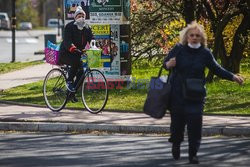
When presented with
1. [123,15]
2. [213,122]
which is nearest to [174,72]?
[213,122]

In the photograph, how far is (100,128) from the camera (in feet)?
35.8

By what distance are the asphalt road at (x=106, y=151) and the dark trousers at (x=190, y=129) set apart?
23 centimetres

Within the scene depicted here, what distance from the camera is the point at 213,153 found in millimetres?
8906

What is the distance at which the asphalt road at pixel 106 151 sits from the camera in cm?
829

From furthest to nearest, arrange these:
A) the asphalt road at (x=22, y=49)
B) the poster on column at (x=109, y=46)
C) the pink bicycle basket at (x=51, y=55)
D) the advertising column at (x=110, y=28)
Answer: the asphalt road at (x=22, y=49) → the poster on column at (x=109, y=46) → the advertising column at (x=110, y=28) → the pink bicycle basket at (x=51, y=55)

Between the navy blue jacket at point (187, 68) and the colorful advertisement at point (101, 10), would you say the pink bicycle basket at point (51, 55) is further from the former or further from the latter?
the navy blue jacket at point (187, 68)

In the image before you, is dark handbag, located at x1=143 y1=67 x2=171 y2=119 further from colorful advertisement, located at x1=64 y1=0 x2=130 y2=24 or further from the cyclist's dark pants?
colorful advertisement, located at x1=64 y1=0 x2=130 y2=24

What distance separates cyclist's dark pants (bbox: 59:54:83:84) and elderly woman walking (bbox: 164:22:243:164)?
4420mm

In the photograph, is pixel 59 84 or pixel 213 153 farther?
pixel 59 84

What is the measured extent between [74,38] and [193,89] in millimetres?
4868

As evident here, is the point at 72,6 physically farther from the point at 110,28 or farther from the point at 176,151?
the point at 176,151

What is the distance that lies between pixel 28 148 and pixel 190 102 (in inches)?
94.4

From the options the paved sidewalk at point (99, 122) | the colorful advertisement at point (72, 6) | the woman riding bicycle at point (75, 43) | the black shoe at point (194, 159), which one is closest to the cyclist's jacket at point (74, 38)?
the woman riding bicycle at point (75, 43)

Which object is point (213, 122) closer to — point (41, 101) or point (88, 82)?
point (88, 82)
